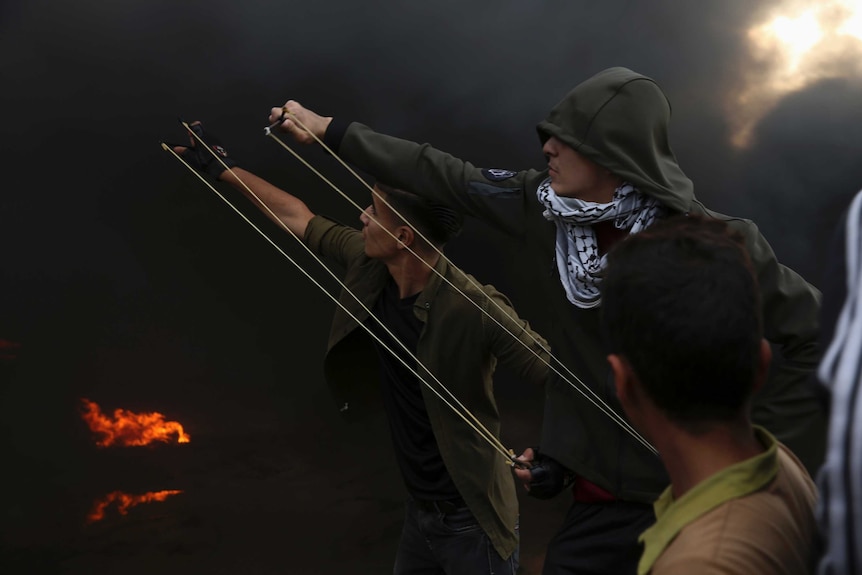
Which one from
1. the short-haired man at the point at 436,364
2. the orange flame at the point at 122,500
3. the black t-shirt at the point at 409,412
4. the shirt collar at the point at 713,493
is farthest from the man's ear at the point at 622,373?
the orange flame at the point at 122,500

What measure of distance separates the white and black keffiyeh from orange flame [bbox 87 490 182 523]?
2300 millimetres

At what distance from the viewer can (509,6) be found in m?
3.87

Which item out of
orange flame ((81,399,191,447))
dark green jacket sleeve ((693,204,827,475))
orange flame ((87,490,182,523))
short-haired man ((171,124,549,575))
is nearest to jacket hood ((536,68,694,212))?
dark green jacket sleeve ((693,204,827,475))

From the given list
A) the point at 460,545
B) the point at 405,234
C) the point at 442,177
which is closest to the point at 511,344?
the point at 405,234

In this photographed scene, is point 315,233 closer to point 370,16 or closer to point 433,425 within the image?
point 433,425

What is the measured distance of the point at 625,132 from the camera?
84.7 inches

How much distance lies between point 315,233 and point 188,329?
0.87 metres

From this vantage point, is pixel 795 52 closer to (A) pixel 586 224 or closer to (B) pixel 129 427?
(A) pixel 586 224

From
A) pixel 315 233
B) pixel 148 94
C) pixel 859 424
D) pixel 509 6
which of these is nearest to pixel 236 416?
pixel 315 233

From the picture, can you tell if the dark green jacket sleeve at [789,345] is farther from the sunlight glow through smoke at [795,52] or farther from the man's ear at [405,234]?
the sunlight glow through smoke at [795,52]

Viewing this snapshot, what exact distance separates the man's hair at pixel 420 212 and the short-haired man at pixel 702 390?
70.5 inches

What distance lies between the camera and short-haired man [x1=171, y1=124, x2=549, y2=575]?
→ 2932 mm

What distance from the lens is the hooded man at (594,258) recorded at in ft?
7.05

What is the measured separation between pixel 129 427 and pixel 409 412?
4.52 ft
